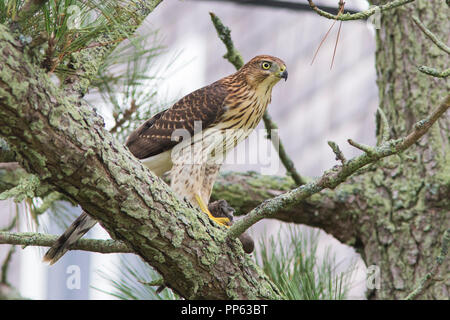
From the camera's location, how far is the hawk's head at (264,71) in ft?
10.6

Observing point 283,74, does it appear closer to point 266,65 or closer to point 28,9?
point 266,65

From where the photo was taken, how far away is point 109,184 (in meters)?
1.94

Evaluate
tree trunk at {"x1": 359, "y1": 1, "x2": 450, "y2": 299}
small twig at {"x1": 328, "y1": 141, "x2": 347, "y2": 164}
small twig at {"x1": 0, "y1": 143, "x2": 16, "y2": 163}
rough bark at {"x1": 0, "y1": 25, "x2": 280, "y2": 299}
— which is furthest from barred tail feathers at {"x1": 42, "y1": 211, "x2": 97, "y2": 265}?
tree trunk at {"x1": 359, "y1": 1, "x2": 450, "y2": 299}

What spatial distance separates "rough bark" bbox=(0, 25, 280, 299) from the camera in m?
1.70

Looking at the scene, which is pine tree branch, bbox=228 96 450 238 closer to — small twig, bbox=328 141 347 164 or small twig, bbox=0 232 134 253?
small twig, bbox=328 141 347 164

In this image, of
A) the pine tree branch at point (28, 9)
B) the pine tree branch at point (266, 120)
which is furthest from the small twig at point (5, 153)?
the pine tree branch at point (28, 9)

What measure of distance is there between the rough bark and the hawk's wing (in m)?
0.96

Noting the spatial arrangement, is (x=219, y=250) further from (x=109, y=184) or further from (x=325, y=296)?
(x=325, y=296)

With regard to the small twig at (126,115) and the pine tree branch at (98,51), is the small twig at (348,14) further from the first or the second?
the small twig at (126,115)

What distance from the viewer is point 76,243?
2514mm

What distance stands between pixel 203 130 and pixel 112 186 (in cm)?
131

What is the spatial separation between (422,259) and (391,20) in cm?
138

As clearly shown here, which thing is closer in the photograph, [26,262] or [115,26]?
[115,26]
